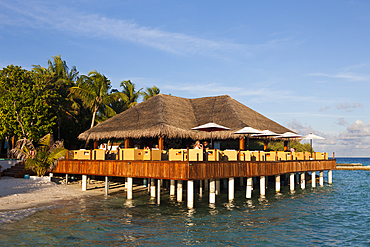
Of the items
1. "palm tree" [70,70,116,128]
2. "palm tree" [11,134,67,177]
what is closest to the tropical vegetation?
"palm tree" [70,70,116,128]

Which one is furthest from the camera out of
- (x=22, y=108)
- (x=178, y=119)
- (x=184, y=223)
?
(x=22, y=108)

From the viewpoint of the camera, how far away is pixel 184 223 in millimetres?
13289

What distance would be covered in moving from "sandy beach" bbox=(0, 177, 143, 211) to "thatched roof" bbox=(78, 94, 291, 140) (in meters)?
4.08

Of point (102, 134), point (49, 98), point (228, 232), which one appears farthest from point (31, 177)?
point (228, 232)

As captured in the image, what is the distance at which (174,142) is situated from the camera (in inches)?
Answer: 1085

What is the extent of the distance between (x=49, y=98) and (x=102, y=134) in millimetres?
10696

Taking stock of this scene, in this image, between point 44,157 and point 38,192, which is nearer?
point 38,192

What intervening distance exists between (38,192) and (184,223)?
1025cm

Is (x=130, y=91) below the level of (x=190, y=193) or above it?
above

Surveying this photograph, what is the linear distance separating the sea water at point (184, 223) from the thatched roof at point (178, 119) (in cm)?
511

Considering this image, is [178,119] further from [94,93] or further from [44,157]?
[94,93]

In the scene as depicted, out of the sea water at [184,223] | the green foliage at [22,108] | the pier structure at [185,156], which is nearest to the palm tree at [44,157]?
the pier structure at [185,156]

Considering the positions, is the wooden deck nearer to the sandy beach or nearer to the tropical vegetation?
the sandy beach

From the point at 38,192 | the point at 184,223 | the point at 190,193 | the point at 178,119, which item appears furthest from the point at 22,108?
the point at 184,223
